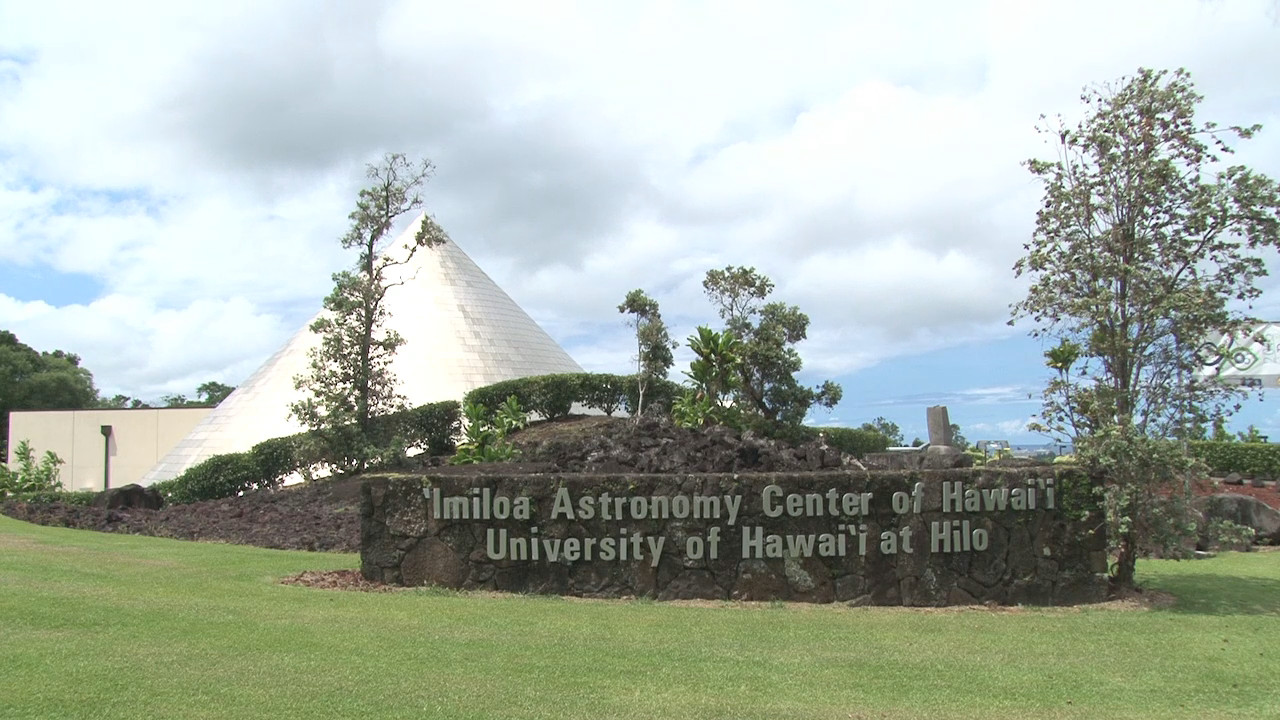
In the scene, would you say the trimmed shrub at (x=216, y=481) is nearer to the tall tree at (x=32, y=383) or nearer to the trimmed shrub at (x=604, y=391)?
the trimmed shrub at (x=604, y=391)

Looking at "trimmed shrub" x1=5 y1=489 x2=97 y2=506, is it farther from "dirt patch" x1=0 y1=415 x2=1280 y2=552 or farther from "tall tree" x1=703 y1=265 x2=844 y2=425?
"tall tree" x1=703 y1=265 x2=844 y2=425

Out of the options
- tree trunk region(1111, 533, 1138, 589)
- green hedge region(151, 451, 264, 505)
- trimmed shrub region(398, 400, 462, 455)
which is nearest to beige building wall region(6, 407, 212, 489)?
green hedge region(151, 451, 264, 505)

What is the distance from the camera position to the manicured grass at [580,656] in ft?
18.9

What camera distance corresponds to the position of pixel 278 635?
24.1 ft

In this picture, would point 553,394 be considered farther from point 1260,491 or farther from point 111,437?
point 111,437

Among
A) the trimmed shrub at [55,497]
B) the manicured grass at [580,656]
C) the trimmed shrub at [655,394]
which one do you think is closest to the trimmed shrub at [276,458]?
the trimmed shrub at [55,497]

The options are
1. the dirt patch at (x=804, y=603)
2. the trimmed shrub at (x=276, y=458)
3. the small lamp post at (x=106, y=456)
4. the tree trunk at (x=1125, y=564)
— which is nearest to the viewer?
the dirt patch at (x=804, y=603)

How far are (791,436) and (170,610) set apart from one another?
18.5m

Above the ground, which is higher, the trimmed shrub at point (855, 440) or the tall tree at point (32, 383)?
the tall tree at point (32, 383)

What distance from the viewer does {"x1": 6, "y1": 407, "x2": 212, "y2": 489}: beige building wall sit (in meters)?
35.2

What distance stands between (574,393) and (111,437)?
1985cm

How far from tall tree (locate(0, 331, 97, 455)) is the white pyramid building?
99.4 feet

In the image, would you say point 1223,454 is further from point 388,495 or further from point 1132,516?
point 388,495

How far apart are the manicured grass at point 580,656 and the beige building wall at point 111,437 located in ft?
88.3
